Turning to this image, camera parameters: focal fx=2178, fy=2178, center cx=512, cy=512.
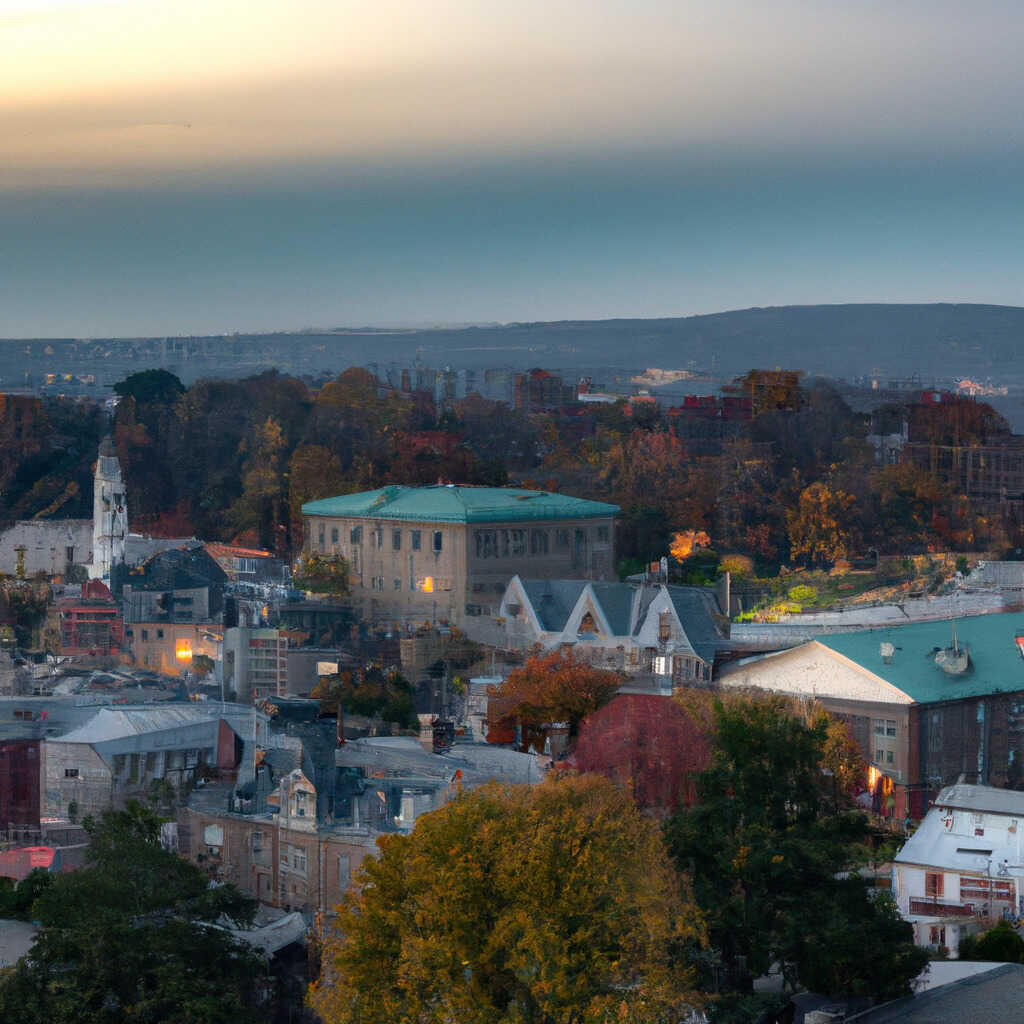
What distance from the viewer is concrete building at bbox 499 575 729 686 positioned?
3597 cm

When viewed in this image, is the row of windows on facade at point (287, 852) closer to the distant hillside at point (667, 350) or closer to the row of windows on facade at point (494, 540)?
the row of windows on facade at point (494, 540)

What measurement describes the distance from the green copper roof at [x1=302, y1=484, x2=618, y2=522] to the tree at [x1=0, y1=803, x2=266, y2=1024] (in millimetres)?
27340

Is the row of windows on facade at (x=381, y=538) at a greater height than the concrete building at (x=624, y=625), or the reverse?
the row of windows on facade at (x=381, y=538)

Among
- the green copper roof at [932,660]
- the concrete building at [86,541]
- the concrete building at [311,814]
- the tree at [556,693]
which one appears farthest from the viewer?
the concrete building at [86,541]

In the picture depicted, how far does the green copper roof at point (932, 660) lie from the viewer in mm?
32125

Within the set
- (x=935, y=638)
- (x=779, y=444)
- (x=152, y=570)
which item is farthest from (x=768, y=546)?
(x=935, y=638)

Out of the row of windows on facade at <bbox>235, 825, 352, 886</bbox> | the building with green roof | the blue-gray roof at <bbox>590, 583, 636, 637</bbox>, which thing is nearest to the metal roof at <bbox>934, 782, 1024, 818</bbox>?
the building with green roof

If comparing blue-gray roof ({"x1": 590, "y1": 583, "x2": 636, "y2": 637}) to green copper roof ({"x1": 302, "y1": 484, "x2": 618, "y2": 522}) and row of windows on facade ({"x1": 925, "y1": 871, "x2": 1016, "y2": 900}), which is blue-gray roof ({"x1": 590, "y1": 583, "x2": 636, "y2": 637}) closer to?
green copper roof ({"x1": 302, "y1": 484, "x2": 618, "y2": 522})

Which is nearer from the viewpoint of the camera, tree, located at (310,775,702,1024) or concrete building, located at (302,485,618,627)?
tree, located at (310,775,702,1024)

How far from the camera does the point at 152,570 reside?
4819cm

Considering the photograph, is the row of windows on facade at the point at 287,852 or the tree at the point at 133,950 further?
the row of windows on facade at the point at 287,852

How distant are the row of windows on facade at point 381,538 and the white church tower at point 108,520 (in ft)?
16.8

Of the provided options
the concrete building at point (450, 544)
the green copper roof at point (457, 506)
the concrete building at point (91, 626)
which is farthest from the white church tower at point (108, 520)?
the concrete building at point (91, 626)

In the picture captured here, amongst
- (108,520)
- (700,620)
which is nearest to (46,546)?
(108,520)
